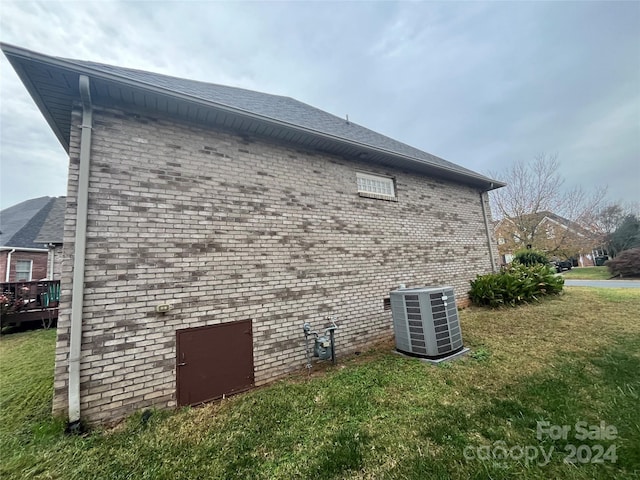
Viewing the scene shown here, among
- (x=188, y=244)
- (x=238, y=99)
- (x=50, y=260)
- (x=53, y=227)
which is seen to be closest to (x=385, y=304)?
(x=188, y=244)

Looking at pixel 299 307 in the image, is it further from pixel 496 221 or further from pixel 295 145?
pixel 496 221

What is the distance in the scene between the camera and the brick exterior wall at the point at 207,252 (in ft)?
9.85

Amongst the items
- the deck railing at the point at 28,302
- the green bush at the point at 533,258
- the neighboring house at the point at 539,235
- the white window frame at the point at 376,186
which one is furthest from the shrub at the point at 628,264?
the deck railing at the point at 28,302

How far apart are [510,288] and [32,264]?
2077 cm

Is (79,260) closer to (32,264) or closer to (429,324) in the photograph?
(429,324)

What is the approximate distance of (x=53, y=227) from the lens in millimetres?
12930

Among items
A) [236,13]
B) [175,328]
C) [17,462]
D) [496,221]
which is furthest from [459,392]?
[496,221]

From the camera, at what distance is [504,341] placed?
15.0 ft

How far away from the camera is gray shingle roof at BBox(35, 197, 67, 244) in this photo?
1179cm

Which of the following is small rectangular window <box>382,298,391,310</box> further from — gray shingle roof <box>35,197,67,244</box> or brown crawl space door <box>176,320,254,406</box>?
gray shingle roof <box>35,197,67,244</box>

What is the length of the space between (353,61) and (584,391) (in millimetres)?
12768

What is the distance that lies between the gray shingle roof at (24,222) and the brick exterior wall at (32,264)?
411 mm

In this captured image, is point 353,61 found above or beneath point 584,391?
above

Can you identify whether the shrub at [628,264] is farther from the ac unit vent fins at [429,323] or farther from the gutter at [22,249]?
the gutter at [22,249]
